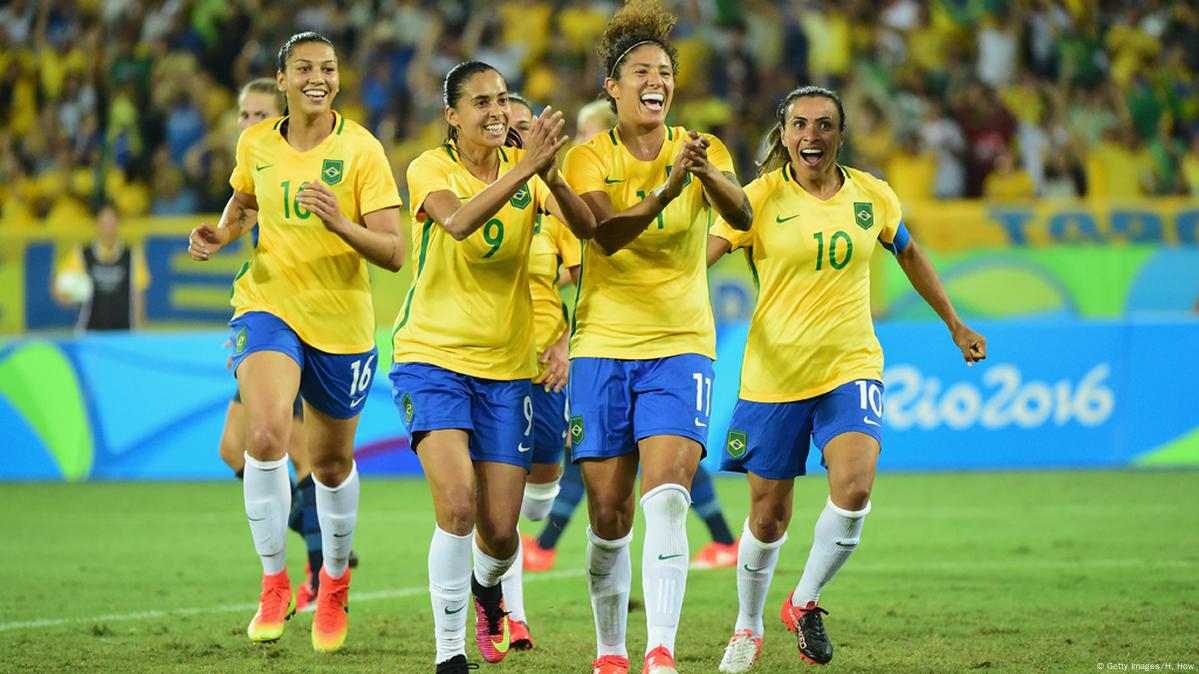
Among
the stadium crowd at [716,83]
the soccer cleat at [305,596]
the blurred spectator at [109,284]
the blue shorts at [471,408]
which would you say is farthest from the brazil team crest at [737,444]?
the stadium crowd at [716,83]

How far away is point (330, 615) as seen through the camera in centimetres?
712

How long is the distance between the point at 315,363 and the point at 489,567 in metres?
1.27

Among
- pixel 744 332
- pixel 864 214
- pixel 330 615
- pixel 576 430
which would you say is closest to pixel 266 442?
pixel 330 615

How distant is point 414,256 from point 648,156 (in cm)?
104

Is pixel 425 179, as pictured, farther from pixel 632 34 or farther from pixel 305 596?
pixel 305 596

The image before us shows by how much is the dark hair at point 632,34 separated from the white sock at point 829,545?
75.1 inches

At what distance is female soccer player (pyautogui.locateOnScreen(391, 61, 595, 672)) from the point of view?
6.04 meters

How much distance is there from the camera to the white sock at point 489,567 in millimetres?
6508

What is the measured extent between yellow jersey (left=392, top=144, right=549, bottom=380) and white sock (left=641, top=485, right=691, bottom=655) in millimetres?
818

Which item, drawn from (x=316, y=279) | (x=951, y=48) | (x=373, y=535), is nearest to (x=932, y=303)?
(x=316, y=279)

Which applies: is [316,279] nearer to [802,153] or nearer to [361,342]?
[361,342]

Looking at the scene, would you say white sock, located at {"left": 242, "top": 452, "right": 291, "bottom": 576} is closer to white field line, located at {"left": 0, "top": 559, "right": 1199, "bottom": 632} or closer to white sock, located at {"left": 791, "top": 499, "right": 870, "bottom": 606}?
white field line, located at {"left": 0, "top": 559, "right": 1199, "bottom": 632}

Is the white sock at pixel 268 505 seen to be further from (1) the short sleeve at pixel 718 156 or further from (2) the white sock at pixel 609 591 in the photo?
(1) the short sleeve at pixel 718 156

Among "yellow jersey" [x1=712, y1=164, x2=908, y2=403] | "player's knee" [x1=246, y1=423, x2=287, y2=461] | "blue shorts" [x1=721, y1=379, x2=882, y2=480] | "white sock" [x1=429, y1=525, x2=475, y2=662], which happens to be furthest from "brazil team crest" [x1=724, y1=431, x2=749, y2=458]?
"player's knee" [x1=246, y1=423, x2=287, y2=461]
